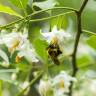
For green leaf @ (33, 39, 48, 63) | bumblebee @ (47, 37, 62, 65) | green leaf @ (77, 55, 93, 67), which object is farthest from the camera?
green leaf @ (77, 55, 93, 67)

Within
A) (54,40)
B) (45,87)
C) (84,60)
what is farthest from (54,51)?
(84,60)

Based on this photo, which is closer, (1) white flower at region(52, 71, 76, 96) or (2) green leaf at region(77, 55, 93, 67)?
(1) white flower at region(52, 71, 76, 96)

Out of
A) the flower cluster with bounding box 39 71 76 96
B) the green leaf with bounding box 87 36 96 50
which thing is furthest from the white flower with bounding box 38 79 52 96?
the green leaf with bounding box 87 36 96 50

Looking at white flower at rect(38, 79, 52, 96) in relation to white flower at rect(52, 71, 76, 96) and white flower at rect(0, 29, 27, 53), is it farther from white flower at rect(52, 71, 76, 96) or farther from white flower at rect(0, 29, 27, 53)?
white flower at rect(0, 29, 27, 53)

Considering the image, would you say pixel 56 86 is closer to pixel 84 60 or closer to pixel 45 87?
pixel 45 87

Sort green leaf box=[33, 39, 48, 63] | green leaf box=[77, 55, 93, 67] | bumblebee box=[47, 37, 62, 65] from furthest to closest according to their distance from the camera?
1. green leaf box=[77, 55, 93, 67]
2. green leaf box=[33, 39, 48, 63]
3. bumblebee box=[47, 37, 62, 65]

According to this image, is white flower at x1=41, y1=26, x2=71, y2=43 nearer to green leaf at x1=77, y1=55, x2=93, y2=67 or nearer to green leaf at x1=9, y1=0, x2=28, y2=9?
green leaf at x1=9, y1=0, x2=28, y2=9

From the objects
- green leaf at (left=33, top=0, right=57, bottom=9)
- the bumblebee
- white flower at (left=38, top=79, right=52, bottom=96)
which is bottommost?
white flower at (left=38, top=79, right=52, bottom=96)

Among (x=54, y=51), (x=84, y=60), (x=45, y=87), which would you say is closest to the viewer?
(x=54, y=51)

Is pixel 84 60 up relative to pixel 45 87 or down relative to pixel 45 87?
down

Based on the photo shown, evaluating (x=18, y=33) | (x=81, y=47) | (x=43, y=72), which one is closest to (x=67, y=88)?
(x=43, y=72)

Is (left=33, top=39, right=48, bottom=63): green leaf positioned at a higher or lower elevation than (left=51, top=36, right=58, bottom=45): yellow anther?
lower
